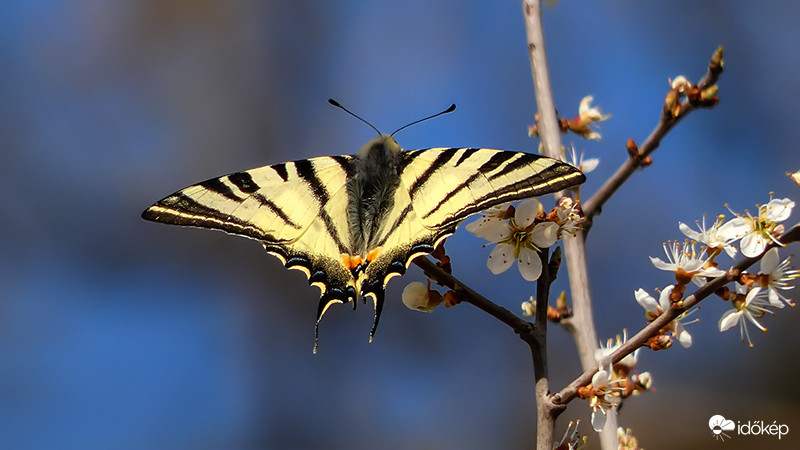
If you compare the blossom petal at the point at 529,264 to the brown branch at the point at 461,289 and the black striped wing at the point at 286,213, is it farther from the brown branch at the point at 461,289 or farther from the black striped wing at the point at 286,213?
the black striped wing at the point at 286,213

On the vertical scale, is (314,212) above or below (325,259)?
above

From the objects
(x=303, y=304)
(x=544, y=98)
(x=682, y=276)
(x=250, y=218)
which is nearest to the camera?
(x=682, y=276)

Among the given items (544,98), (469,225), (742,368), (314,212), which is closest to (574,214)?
(469,225)

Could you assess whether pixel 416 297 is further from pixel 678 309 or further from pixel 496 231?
pixel 678 309

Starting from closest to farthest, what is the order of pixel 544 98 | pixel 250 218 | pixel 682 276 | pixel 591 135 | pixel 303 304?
pixel 682 276 → pixel 250 218 → pixel 544 98 → pixel 591 135 → pixel 303 304

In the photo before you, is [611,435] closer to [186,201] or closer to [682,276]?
[682,276]

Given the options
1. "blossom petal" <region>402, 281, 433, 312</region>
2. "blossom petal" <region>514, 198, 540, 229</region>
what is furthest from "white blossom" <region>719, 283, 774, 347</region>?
"blossom petal" <region>402, 281, 433, 312</region>

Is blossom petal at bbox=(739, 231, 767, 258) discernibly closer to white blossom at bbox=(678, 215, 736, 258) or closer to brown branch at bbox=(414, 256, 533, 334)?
white blossom at bbox=(678, 215, 736, 258)
